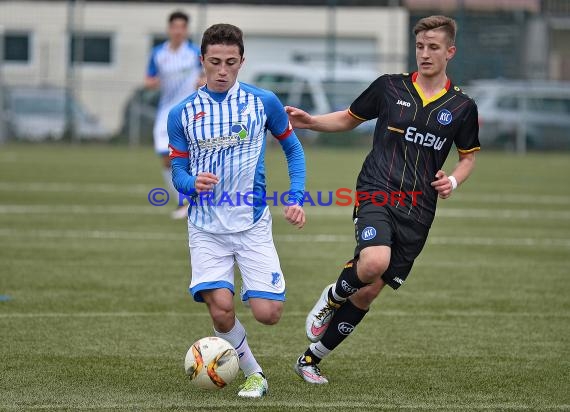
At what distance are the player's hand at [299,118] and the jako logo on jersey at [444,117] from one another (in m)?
0.79

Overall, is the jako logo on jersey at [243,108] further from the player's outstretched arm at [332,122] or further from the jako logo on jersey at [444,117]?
the jako logo on jersey at [444,117]

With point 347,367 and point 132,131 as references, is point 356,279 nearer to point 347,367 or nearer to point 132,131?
point 347,367

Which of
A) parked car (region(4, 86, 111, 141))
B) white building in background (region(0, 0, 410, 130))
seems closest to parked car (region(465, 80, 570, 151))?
white building in background (region(0, 0, 410, 130))

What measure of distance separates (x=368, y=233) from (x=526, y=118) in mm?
23148

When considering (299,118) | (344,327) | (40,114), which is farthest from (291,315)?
(40,114)

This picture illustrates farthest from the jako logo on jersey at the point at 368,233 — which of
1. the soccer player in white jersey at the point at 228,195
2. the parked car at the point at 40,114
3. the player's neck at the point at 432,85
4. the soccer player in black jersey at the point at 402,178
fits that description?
the parked car at the point at 40,114

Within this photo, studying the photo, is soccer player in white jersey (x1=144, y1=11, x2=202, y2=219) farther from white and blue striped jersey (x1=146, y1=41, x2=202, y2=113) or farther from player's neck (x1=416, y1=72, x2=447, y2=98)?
player's neck (x1=416, y1=72, x2=447, y2=98)

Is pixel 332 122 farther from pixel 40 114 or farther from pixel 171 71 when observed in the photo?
pixel 40 114

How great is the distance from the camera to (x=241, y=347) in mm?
6484

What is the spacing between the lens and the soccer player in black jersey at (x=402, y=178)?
6.72 m

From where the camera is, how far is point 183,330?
8141mm

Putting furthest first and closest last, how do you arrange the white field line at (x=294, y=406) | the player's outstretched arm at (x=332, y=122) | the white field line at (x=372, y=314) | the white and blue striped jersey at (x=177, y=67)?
the white and blue striped jersey at (x=177, y=67) → the white field line at (x=372, y=314) → the player's outstretched arm at (x=332, y=122) → the white field line at (x=294, y=406)

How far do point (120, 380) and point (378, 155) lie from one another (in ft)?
6.57

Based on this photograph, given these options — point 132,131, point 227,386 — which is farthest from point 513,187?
point 227,386
